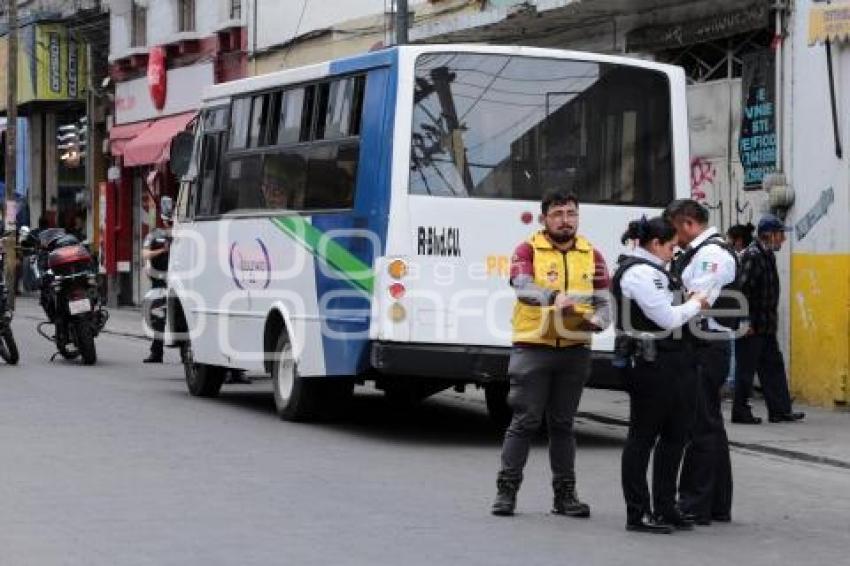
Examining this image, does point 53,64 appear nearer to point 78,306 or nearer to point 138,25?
point 138,25

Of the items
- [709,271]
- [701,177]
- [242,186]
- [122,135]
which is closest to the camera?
[709,271]

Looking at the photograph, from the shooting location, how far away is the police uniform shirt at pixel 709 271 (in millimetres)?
9836

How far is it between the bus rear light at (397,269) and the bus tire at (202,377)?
14.4ft

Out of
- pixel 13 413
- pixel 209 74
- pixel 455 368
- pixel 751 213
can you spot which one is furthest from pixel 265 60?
pixel 455 368

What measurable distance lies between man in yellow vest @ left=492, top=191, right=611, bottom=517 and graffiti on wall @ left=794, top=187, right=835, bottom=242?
737 cm

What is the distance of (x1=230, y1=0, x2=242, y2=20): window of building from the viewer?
31875mm

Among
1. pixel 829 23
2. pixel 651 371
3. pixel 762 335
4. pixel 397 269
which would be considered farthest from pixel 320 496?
pixel 829 23

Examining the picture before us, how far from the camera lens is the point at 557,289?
10.1 m

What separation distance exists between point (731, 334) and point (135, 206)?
1075 inches

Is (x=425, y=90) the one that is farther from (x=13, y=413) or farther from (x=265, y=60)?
(x=265, y=60)

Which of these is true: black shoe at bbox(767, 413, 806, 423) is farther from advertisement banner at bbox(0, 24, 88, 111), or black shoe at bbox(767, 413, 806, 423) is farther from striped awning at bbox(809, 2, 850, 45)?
advertisement banner at bbox(0, 24, 88, 111)

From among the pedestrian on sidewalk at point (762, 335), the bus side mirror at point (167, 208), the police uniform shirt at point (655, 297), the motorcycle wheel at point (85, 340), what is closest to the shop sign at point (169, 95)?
the motorcycle wheel at point (85, 340)

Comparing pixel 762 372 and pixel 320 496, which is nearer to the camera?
pixel 320 496

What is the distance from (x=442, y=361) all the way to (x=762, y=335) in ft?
12.2
